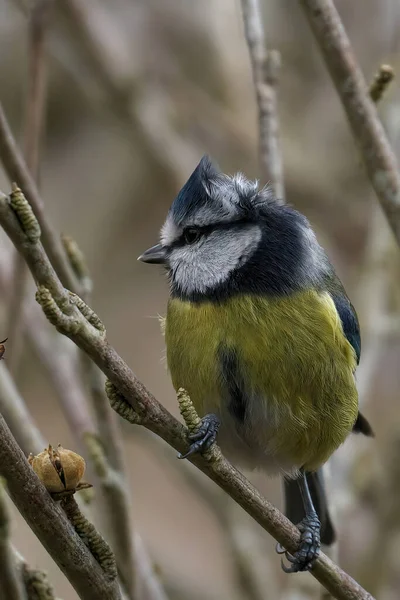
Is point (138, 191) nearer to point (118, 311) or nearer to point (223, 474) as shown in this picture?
point (118, 311)

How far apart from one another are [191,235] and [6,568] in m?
0.87

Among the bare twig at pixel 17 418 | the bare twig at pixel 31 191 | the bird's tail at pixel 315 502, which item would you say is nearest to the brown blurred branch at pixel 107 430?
the bare twig at pixel 31 191

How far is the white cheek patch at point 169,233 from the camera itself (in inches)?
65.2

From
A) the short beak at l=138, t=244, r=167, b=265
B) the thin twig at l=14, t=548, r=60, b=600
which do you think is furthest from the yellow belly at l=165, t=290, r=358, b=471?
the thin twig at l=14, t=548, r=60, b=600

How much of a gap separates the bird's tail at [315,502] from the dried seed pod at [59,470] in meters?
0.93

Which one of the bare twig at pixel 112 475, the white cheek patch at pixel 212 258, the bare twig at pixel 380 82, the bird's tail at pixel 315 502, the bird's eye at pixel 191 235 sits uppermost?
the bare twig at pixel 380 82

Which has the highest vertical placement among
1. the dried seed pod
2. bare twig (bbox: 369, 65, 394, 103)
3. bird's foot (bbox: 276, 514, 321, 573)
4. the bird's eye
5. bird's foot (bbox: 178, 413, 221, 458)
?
bare twig (bbox: 369, 65, 394, 103)

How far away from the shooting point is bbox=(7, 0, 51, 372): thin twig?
154cm

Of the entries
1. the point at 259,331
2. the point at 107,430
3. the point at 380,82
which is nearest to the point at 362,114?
the point at 380,82

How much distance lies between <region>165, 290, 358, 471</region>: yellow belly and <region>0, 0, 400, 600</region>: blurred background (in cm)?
54

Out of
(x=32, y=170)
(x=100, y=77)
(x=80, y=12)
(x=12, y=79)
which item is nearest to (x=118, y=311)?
(x=12, y=79)

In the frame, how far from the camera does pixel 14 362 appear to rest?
5.53 feet

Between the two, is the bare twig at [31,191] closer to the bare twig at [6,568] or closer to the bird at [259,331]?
the bird at [259,331]

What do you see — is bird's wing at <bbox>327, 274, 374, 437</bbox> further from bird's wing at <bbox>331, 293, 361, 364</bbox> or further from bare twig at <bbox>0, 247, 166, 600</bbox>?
bare twig at <bbox>0, 247, 166, 600</bbox>
